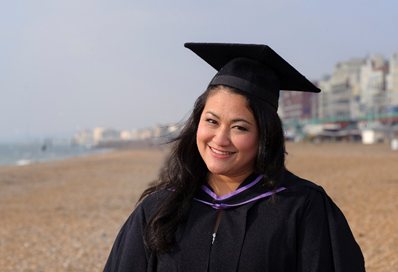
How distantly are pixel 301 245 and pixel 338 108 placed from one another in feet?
395

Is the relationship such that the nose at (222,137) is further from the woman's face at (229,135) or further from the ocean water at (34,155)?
the ocean water at (34,155)

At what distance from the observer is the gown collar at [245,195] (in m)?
2.24

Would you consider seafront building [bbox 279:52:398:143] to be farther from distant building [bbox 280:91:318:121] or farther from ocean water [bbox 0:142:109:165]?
ocean water [bbox 0:142:109:165]

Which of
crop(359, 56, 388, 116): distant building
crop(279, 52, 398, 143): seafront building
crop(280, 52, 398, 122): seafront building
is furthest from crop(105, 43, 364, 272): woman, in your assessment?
crop(359, 56, 388, 116): distant building

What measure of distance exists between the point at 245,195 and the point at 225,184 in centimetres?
11

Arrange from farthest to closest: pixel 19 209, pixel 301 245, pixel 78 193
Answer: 1. pixel 78 193
2. pixel 19 209
3. pixel 301 245

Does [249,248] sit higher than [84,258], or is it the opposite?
[249,248]

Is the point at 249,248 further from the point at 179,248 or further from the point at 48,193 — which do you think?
the point at 48,193

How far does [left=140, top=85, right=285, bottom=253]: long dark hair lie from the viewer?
226 centimetres

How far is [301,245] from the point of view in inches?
84.5

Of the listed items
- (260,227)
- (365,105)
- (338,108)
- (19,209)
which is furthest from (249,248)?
(338,108)

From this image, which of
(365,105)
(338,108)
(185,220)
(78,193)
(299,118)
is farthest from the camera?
(299,118)

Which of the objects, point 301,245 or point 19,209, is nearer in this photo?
point 301,245

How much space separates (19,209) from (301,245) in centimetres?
1428
